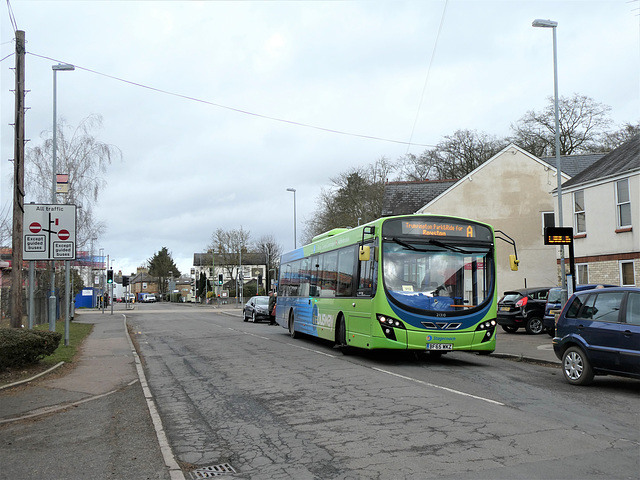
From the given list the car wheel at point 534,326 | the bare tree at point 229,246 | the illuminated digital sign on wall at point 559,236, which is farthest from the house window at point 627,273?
the bare tree at point 229,246

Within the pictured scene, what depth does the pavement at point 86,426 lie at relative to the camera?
600cm

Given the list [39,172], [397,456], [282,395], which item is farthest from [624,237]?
[39,172]

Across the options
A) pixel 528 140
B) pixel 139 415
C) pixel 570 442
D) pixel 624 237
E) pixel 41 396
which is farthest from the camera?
pixel 528 140

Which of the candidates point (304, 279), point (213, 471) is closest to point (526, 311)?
point (304, 279)

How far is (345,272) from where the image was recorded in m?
15.5

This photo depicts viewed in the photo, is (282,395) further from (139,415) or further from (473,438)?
(473,438)

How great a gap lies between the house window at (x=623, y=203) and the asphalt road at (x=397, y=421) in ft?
Answer: 37.1

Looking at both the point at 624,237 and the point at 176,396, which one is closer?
the point at 176,396

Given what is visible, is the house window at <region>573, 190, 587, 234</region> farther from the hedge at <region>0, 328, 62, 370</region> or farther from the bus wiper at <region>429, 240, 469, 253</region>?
the hedge at <region>0, 328, 62, 370</region>

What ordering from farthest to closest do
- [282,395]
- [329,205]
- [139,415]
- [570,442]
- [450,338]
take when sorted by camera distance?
[329,205] < [450,338] < [282,395] < [139,415] < [570,442]

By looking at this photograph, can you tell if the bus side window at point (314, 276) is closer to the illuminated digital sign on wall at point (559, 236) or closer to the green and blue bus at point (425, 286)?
the green and blue bus at point (425, 286)

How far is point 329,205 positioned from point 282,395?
163 ft

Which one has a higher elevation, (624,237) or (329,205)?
(329,205)

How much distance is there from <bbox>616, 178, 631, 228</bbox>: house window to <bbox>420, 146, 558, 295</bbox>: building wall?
1093 cm
